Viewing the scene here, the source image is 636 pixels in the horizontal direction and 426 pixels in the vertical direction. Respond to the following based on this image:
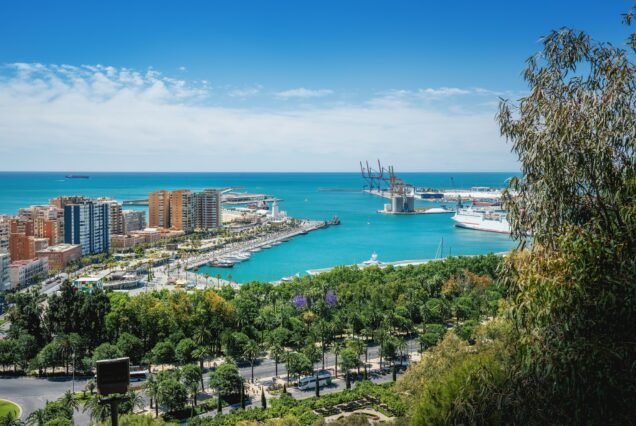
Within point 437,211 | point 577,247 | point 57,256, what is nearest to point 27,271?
point 57,256

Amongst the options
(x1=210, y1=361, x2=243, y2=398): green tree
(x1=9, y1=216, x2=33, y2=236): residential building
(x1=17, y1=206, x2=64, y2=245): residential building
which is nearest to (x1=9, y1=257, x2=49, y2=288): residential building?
(x1=17, y1=206, x2=64, y2=245): residential building

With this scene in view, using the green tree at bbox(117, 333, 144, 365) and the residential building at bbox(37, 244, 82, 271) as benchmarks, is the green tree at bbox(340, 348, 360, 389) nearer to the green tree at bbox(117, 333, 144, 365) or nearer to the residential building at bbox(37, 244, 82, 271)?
the green tree at bbox(117, 333, 144, 365)

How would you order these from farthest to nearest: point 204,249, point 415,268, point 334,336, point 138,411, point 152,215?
1. point 152,215
2. point 204,249
3. point 415,268
4. point 334,336
5. point 138,411

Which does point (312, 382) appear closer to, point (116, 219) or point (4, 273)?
point (4, 273)

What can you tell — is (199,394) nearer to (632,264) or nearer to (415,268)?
(632,264)

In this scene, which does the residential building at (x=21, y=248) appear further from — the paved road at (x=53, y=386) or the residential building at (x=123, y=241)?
the paved road at (x=53, y=386)

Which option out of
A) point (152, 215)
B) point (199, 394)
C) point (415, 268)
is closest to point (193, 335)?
point (199, 394)
